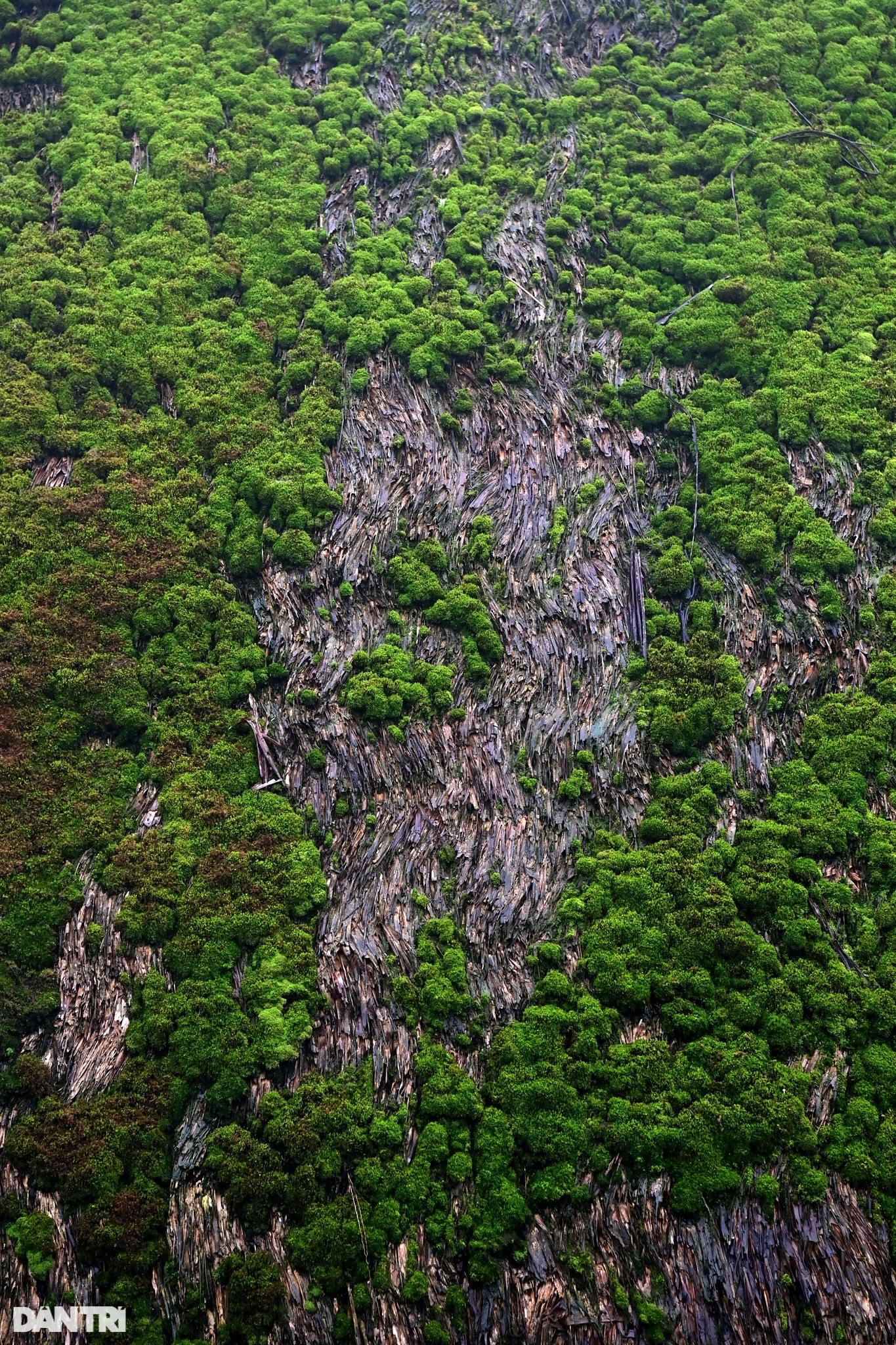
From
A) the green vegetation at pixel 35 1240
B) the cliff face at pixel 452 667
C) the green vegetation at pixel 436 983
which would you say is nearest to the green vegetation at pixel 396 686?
the cliff face at pixel 452 667

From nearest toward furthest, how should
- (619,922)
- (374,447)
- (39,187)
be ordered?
(619,922) < (374,447) < (39,187)

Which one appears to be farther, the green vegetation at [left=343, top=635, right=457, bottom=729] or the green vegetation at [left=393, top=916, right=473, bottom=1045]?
the green vegetation at [left=343, top=635, right=457, bottom=729]

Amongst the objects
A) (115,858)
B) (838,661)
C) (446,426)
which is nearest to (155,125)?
(446,426)

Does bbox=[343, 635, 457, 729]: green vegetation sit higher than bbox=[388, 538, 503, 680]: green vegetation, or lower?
lower

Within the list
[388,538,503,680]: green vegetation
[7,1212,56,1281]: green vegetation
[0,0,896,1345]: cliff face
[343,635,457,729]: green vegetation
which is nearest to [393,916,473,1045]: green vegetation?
[0,0,896,1345]: cliff face

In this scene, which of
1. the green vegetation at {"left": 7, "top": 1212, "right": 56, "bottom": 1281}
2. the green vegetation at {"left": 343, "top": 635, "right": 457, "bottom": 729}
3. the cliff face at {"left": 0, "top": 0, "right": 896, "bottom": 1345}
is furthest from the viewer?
the green vegetation at {"left": 343, "top": 635, "right": 457, "bottom": 729}

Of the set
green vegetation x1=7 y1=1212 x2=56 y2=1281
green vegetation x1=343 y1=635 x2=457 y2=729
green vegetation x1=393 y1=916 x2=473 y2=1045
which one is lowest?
green vegetation x1=7 y1=1212 x2=56 y2=1281

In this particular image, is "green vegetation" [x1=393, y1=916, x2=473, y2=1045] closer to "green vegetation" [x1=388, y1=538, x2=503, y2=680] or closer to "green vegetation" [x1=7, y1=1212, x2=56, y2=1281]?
"green vegetation" [x1=388, y1=538, x2=503, y2=680]

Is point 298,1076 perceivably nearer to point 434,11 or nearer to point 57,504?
point 57,504
